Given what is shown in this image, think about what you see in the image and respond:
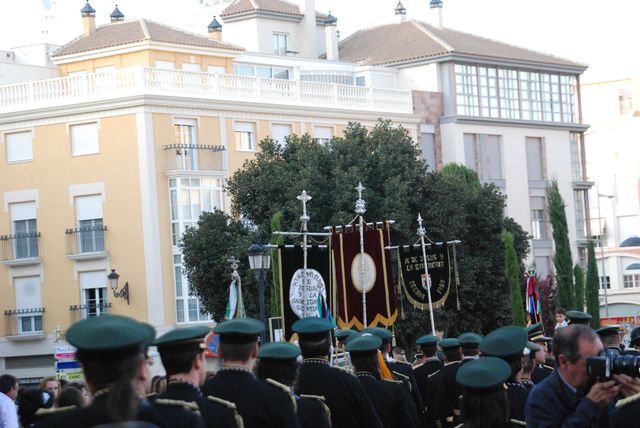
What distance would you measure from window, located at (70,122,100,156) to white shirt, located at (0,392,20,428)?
4122 cm

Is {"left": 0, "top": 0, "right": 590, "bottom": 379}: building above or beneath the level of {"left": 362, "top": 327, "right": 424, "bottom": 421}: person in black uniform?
above

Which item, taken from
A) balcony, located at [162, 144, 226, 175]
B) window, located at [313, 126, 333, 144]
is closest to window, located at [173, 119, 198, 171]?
balcony, located at [162, 144, 226, 175]

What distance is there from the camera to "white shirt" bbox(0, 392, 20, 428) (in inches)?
473

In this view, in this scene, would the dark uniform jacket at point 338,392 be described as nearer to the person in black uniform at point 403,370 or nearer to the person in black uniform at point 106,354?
the person in black uniform at point 403,370

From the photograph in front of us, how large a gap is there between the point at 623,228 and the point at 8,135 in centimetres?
5216

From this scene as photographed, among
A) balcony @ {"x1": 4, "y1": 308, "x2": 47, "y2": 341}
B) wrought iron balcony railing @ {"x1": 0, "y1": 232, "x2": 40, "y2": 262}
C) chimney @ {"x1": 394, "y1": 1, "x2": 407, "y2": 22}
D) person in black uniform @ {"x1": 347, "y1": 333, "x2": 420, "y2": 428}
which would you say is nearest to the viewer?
person in black uniform @ {"x1": 347, "y1": 333, "x2": 420, "y2": 428}

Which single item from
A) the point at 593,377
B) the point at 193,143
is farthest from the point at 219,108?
the point at 593,377

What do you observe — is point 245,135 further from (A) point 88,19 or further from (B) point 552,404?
(B) point 552,404

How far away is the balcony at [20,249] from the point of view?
176 feet

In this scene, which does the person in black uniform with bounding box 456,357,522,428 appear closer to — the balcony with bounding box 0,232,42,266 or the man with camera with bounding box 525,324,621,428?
the man with camera with bounding box 525,324,621,428

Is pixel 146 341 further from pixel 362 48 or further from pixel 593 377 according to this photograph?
pixel 362 48

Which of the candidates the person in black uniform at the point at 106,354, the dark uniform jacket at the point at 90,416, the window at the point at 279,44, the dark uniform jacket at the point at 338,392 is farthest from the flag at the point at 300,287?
the window at the point at 279,44

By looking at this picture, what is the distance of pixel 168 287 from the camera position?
170 feet

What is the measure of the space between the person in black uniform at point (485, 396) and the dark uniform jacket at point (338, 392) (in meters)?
2.92
